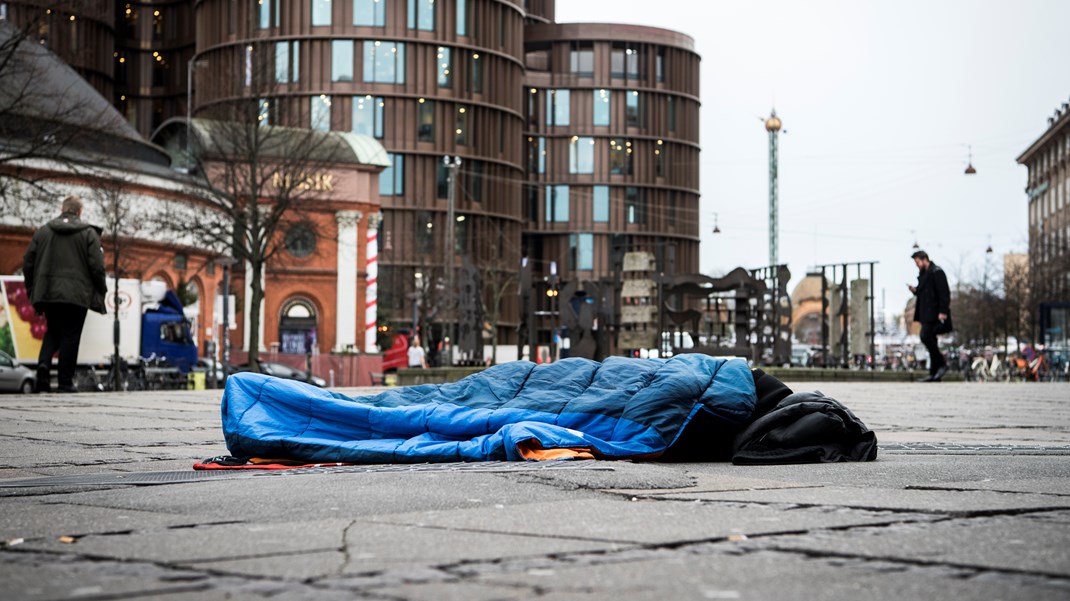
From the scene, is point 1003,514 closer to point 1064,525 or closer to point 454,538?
point 1064,525

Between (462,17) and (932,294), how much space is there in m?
68.6

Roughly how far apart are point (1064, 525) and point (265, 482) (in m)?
3.02

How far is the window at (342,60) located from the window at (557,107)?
19.9 m

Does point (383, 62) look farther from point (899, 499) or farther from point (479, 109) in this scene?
point (899, 499)

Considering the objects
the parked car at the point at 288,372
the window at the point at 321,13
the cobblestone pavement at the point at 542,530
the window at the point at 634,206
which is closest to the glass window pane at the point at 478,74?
the window at the point at 321,13

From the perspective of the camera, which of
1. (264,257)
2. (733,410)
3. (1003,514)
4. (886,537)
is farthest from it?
(264,257)

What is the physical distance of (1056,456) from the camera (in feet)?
24.3

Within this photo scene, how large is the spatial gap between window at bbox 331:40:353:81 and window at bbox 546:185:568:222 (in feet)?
67.5

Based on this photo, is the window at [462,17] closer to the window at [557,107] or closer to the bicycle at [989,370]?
the window at [557,107]

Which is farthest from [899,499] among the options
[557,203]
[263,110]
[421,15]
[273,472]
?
[557,203]

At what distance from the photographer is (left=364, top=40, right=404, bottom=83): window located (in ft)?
273

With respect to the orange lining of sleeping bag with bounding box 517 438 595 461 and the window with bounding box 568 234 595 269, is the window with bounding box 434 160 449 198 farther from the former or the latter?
→ the orange lining of sleeping bag with bounding box 517 438 595 461

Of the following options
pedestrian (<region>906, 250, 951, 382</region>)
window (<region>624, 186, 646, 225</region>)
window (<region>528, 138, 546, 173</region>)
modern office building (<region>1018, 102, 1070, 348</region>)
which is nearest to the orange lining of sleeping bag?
pedestrian (<region>906, 250, 951, 382</region>)

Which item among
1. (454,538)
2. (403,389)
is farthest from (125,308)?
(454,538)
